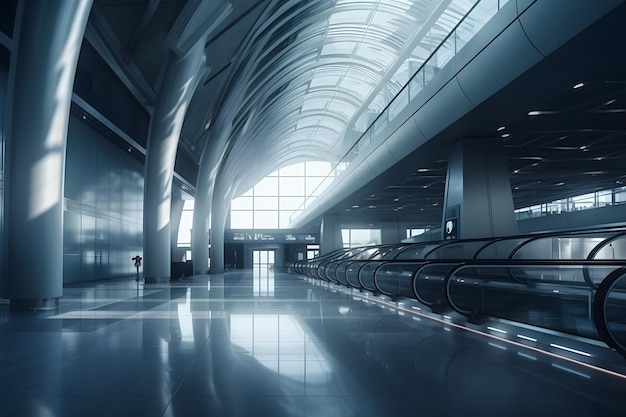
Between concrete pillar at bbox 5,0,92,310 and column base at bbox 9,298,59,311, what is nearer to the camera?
concrete pillar at bbox 5,0,92,310

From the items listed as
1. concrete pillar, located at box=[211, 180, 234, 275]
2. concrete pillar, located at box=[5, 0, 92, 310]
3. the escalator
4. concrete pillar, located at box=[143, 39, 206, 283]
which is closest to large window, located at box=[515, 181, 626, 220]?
concrete pillar, located at box=[211, 180, 234, 275]

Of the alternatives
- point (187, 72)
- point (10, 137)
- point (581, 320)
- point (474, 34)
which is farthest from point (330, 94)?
point (581, 320)

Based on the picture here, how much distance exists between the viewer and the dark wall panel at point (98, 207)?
21453mm

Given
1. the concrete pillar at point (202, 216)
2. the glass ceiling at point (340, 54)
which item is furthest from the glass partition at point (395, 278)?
the concrete pillar at point (202, 216)

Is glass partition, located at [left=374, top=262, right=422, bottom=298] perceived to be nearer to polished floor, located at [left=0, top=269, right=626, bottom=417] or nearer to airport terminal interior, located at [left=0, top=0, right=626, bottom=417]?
airport terminal interior, located at [left=0, top=0, right=626, bottom=417]

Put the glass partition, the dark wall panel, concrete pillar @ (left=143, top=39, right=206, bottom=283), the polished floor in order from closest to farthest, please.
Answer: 1. the polished floor
2. the glass partition
3. concrete pillar @ (left=143, top=39, right=206, bottom=283)
4. the dark wall panel

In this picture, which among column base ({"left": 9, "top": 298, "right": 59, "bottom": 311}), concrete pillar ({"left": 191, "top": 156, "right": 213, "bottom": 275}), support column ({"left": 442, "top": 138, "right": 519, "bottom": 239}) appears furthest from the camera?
concrete pillar ({"left": 191, "top": 156, "right": 213, "bottom": 275})

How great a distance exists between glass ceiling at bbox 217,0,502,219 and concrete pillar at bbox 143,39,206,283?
3056 mm

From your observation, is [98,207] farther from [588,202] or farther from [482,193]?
[588,202]

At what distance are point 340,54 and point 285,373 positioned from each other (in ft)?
105

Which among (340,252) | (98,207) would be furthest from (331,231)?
(98,207)

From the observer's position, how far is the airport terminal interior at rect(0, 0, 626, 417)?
427 cm

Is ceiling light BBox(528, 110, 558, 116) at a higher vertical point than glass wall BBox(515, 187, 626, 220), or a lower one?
higher

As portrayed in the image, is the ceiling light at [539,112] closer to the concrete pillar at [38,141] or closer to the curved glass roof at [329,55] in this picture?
the curved glass roof at [329,55]
